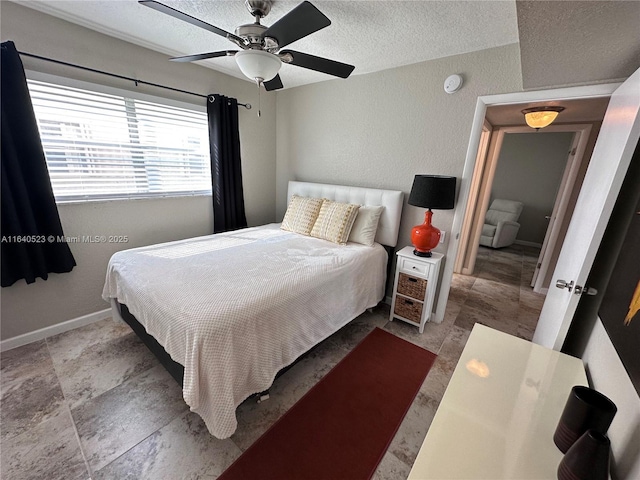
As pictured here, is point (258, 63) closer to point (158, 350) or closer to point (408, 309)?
point (158, 350)

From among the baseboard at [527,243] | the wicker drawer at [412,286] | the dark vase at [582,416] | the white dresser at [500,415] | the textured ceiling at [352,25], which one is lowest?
the baseboard at [527,243]

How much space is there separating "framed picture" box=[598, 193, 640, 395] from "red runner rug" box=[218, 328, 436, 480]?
3.86 ft

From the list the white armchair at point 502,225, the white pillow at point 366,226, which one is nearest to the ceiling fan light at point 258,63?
the white pillow at point 366,226

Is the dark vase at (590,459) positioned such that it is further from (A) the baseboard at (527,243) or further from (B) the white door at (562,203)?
(A) the baseboard at (527,243)

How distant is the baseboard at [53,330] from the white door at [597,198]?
3.55 m

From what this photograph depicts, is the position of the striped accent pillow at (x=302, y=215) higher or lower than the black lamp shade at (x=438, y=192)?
lower

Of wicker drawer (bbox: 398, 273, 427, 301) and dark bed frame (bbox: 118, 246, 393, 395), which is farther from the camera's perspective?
wicker drawer (bbox: 398, 273, 427, 301)

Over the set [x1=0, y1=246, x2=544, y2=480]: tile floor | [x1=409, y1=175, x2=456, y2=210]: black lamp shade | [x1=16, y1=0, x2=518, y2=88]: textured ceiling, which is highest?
[x1=16, y1=0, x2=518, y2=88]: textured ceiling

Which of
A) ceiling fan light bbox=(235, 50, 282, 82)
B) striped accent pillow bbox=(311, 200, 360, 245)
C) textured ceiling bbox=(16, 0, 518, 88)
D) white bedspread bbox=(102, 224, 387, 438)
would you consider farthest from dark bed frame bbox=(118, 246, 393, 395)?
textured ceiling bbox=(16, 0, 518, 88)

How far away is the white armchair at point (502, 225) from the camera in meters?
5.16

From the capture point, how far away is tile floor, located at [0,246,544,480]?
1.31 metres

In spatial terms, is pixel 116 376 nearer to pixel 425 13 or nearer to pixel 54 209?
pixel 54 209

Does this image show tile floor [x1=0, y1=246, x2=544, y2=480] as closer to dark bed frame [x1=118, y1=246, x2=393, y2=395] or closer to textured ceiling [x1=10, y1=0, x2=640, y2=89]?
dark bed frame [x1=118, y1=246, x2=393, y2=395]

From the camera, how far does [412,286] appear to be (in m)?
2.43
